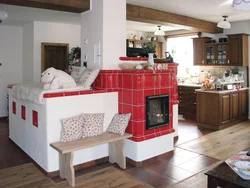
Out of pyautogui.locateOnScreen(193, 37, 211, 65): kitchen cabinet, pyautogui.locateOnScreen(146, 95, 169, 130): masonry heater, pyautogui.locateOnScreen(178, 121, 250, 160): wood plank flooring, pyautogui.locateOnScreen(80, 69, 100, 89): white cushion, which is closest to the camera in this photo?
pyautogui.locateOnScreen(146, 95, 169, 130): masonry heater

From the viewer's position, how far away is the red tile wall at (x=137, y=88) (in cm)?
371

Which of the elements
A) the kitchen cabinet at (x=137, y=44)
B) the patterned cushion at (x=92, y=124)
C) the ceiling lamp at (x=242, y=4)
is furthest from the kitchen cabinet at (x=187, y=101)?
the ceiling lamp at (x=242, y=4)

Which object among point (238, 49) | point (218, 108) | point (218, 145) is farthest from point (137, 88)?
point (238, 49)

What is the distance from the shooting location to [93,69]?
13.3 feet

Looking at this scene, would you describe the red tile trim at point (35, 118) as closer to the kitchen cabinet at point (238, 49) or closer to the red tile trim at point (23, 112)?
the red tile trim at point (23, 112)

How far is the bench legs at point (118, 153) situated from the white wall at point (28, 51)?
3.82m

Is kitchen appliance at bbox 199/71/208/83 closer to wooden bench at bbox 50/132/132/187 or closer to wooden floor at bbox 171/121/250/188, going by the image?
wooden floor at bbox 171/121/250/188

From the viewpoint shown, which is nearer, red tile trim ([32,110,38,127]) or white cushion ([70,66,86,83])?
red tile trim ([32,110,38,127])

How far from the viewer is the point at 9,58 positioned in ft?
23.3

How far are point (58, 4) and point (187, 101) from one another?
4.55 metres

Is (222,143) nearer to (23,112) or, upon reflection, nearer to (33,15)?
(23,112)

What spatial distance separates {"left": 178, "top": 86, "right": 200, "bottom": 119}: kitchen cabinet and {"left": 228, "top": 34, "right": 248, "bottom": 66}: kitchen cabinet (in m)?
1.20

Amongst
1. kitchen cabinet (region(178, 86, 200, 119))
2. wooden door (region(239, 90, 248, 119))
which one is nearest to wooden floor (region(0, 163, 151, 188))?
kitchen cabinet (region(178, 86, 200, 119))

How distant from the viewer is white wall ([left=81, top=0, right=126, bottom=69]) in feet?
13.4
